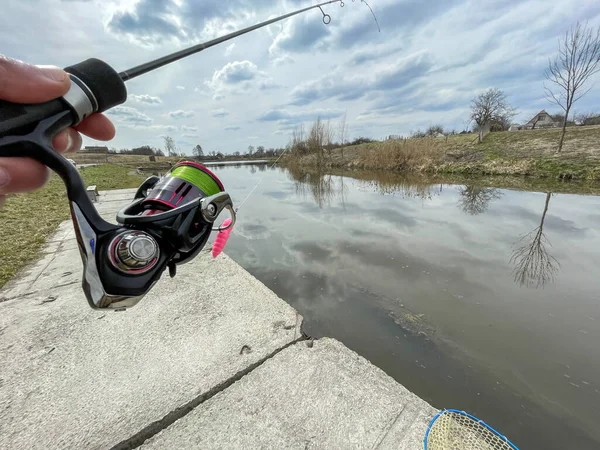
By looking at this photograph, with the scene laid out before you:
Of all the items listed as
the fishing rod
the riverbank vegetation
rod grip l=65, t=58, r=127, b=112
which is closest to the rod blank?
the fishing rod

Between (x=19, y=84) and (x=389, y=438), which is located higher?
(x=19, y=84)

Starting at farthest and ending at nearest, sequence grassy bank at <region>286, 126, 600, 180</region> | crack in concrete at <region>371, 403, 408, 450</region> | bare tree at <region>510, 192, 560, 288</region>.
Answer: grassy bank at <region>286, 126, 600, 180</region> < bare tree at <region>510, 192, 560, 288</region> < crack in concrete at <region>371, 403, 408, 450</region>

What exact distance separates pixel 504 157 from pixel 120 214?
2050 centimetres

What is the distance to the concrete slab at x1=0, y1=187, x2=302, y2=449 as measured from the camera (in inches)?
53.4

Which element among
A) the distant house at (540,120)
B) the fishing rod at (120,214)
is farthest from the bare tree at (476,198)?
the distant house at (540,120)

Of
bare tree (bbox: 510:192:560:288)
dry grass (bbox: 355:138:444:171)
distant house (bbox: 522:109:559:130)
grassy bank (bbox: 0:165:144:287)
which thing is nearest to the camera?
grassy bank (bbox: 0:165:144:287)

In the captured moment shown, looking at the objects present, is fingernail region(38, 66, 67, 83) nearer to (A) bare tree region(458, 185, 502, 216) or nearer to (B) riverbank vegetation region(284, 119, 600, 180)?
(A) bare tree region(458, 185, 502, 216)

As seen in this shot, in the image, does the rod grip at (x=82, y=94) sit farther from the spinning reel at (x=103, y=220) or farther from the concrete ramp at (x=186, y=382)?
the concrete ramp at (x=186, y=382)

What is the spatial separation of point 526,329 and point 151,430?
3161 mm

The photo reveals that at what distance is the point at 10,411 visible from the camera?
4.59 ft

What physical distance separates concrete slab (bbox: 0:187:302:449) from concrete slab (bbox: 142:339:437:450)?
0.13m

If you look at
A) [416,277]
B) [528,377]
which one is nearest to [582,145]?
[416,277]

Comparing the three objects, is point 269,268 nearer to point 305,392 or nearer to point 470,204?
point 305,392

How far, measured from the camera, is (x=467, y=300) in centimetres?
303
